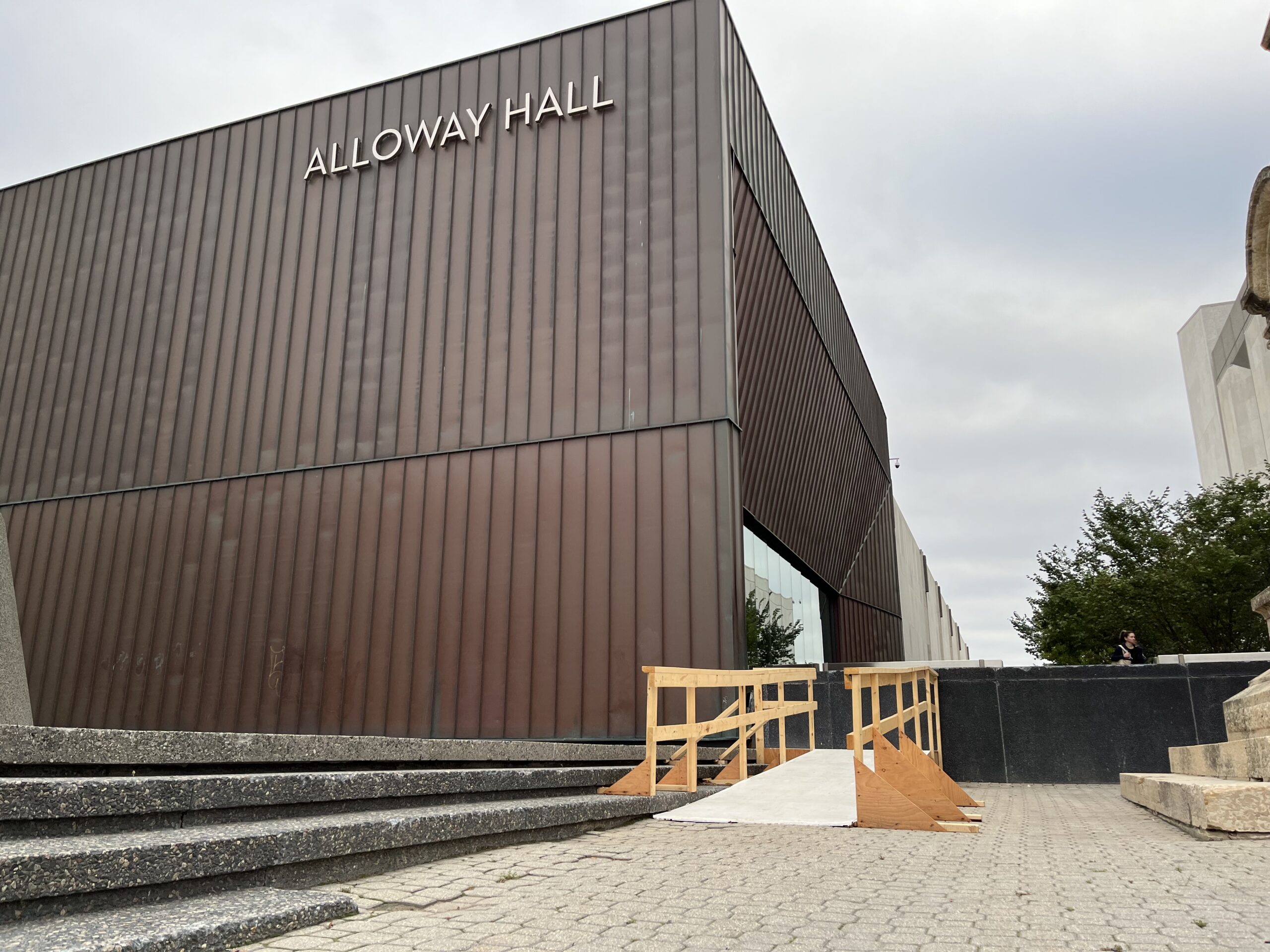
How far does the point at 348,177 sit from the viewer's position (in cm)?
1459

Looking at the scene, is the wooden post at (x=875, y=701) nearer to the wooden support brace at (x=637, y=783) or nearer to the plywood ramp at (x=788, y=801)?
the plywood ramp at (x=788, y=801)

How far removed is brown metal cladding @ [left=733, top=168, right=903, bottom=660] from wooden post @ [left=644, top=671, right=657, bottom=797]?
5935mm

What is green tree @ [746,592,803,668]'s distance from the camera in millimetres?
12891

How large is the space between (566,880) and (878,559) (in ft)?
76.2

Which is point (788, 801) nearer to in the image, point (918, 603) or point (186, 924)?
point (186, 924)

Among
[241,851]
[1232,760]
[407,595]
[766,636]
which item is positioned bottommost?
[241,851]

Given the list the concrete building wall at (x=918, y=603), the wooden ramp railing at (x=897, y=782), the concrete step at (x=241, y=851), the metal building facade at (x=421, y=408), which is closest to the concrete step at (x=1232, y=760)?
the wooden ramp railing at (x=897, y=782)

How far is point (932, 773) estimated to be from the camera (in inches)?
260

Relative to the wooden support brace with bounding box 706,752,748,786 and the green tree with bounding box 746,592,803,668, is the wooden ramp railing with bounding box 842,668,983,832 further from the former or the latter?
the green tree with bounding box 746,592,803,668

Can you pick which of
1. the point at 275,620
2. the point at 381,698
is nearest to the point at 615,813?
the point at 381,698

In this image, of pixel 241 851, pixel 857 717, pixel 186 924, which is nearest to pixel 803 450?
pixel 857 717

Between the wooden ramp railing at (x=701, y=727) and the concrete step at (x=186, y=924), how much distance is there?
10.2 ft

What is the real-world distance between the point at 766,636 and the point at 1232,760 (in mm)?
8114

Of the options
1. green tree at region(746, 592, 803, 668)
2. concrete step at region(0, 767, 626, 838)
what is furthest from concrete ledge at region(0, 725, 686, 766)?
green tree at region(746, 592, 803, 668)
